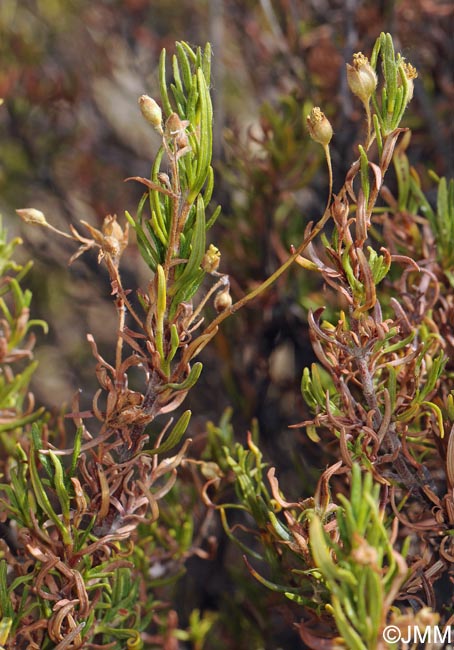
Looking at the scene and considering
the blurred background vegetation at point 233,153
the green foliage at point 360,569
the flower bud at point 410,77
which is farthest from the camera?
the blurred background vegetation at point 233,153

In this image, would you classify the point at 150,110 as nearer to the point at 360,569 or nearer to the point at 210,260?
the point at 210,260

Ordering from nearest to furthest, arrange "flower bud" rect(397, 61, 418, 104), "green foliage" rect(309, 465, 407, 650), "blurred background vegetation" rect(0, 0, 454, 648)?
"green foliage" rect(309, 465, 407, 650), "flower bud" rect(397, 61, 418, 104), "blurred background vegetation" rect(0, 0, 454, 648)

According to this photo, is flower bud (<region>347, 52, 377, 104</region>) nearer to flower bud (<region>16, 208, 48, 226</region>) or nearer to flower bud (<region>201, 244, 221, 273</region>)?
flower bud (<region>201, 244, 221, 273</region>)

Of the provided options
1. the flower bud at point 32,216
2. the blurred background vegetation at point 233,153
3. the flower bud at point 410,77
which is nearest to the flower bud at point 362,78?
the flower bud at point 410,77

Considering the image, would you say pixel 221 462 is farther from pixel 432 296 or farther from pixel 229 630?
pixel 229 630

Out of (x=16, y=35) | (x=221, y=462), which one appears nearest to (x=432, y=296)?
(x=221, y=462)

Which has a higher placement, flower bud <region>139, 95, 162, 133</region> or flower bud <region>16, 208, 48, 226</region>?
flower bud <region>139, 95, 162, 133</region>

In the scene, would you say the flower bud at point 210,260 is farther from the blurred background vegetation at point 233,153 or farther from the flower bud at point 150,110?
the blurred background vegetation at point 233,153

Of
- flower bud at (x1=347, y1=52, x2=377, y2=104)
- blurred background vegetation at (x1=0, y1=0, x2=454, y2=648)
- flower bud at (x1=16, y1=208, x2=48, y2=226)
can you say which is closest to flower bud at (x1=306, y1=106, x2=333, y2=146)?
flower bud at (x1=347, y1=52, x2=377, y2=104)

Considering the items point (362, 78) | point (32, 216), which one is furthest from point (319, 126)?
point (32, 216)
